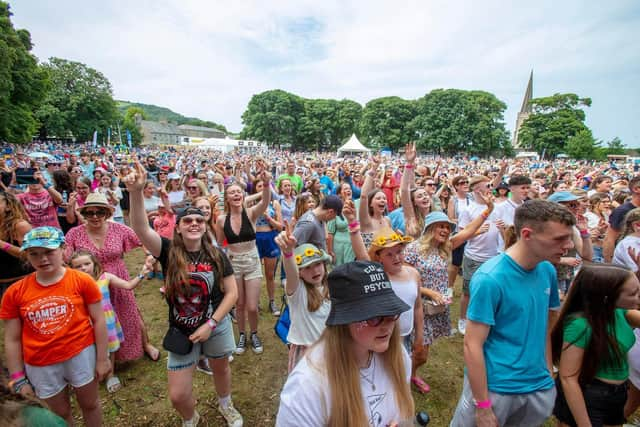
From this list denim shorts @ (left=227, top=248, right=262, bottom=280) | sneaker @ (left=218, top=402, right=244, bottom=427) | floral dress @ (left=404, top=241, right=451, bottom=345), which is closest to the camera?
sneaker @ (left=218, top=402, right=244, bottom=427)

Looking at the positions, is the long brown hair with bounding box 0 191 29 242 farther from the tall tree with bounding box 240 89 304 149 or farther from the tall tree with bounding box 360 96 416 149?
the tall tree with bounding box 240 89 304 149

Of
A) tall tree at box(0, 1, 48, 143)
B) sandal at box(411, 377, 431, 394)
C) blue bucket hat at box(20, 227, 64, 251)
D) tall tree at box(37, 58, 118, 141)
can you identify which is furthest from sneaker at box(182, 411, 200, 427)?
tall tree at box(37, 58, 118, 141)

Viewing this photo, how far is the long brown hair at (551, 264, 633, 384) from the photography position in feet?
6.91

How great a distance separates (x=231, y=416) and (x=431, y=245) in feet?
8.87

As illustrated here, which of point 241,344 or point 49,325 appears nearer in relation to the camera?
point 49,325

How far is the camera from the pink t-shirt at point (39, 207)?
4.86 m

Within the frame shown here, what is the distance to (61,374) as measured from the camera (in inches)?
96.8

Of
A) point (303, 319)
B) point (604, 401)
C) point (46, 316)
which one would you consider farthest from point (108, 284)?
point (604, 401)

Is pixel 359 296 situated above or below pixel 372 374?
above

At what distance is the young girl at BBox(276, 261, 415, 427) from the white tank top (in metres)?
1.17

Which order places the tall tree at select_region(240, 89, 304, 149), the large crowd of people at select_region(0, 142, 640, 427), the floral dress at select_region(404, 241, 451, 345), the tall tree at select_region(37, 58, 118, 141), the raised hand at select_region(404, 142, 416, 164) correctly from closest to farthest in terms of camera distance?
1. the large crowd of people at select_region(0, 142, 640, 427)
2. the floral dress at select_region(404, 241, 451, 345)
3. the raised hand at select_region(404, 142, 416, 164)
4. the tall tree at select_region(37, 58, 118, 141)
5. the tall tree at select_region(240, 89, 304, 149)

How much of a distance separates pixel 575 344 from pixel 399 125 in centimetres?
6517

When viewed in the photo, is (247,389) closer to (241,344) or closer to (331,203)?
(241,344)

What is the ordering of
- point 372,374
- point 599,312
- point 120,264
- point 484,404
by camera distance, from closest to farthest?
1. point 372,374
2. point 484,404
3. point 599,312
4. point 120,264
